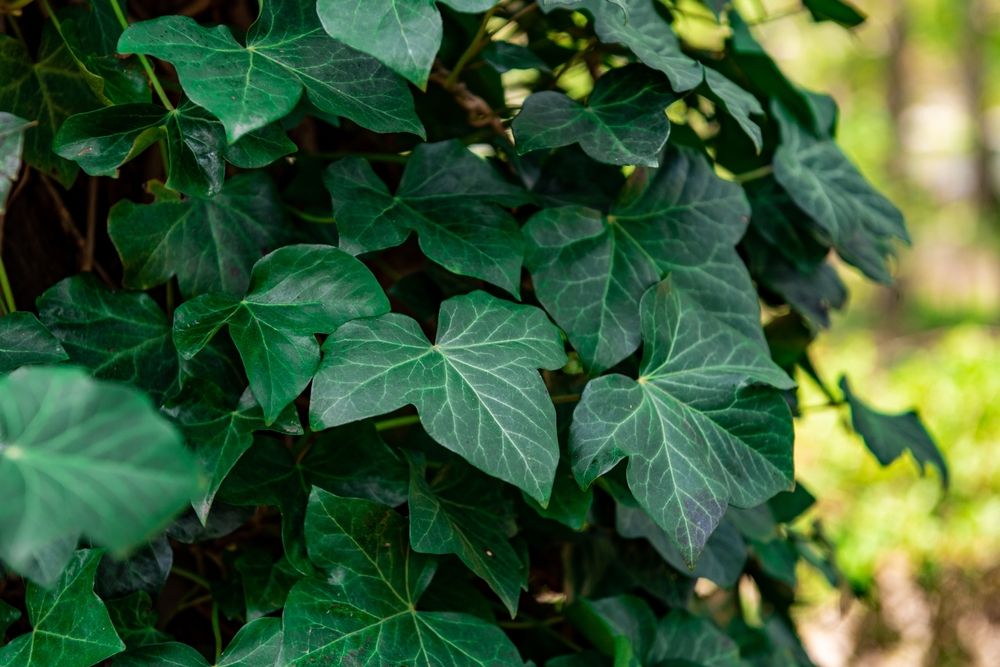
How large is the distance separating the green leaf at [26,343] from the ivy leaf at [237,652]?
200 millimetres

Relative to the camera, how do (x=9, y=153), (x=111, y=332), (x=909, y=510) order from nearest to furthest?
(x=9, y=153)
(x=111, y=332)
(x=909, y=510)

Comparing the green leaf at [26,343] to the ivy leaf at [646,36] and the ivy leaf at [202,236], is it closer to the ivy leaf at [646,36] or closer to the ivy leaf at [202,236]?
the ivy leaf at [202,236]

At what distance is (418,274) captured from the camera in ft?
2.41

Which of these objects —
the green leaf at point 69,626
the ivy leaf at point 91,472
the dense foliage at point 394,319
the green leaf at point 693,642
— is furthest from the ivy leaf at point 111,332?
the green leaf at point 693,642

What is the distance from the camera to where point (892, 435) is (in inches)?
36.7

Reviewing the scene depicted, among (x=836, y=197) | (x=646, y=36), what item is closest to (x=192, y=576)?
(x=646, y=36)

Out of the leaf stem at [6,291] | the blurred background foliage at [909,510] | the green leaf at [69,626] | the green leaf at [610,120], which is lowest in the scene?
the blurred background foliage at [909,510]

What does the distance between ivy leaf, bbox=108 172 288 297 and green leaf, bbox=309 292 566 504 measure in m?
0.14

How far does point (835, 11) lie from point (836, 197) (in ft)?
0.62

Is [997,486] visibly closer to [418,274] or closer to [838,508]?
[838,508]

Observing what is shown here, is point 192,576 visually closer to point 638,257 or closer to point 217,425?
point 217,425

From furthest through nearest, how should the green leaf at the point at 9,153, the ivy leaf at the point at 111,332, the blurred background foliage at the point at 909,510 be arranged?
the blurred background foliage at the point at 909,510 < the ivy leaf at the point at 111,332 < the green leaf at the point at 9,153

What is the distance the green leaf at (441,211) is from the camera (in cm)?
65

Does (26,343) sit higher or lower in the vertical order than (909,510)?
higher
